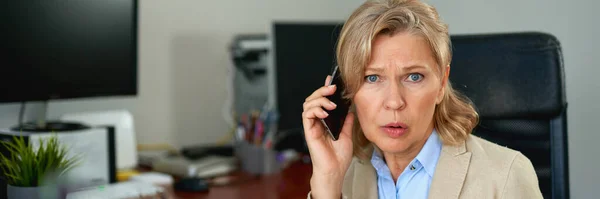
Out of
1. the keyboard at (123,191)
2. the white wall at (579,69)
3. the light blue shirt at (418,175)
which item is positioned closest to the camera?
the light blue shirt at (418,175)

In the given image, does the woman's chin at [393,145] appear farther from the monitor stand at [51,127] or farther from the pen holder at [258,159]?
the monitor stand at [51,127]

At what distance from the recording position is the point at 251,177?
1.88 meters

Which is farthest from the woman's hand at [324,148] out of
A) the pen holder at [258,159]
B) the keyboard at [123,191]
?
the pen holder at [258,159]

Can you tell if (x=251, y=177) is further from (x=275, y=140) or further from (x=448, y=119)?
(x=448, y=119)

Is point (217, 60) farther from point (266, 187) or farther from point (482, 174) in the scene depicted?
point (482, 174)

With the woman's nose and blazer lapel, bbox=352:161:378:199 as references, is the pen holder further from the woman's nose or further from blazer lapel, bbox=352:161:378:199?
the woman's nose

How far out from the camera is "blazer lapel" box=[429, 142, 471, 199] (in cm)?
118

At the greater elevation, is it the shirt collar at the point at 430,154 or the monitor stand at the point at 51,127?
the shirt collar at the point at 430,154

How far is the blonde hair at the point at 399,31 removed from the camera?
114 centimetres

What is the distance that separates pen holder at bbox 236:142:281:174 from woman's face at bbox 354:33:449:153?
30.9 inches

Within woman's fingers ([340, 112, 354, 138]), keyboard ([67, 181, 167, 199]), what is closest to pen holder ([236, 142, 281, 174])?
keyboard ([67, 181, 167, 199])

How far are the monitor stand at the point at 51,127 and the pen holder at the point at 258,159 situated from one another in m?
0.50

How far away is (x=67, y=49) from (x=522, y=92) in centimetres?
119

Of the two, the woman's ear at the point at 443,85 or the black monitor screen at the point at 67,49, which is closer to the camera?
the woman's ear at the point at 443,85
